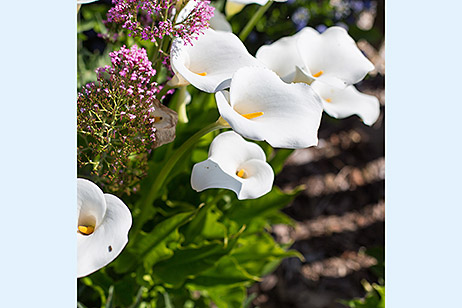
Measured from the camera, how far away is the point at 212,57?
446 mm

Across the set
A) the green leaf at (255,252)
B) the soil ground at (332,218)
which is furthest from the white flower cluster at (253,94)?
the soil ground at (332,218)

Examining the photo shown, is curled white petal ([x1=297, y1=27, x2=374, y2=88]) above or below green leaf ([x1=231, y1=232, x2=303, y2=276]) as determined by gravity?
above

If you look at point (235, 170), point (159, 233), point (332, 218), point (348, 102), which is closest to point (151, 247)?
point (159, 233)

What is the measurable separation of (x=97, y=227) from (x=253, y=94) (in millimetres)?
165

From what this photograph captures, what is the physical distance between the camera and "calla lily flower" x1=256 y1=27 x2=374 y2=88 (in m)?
Answer: 0.52

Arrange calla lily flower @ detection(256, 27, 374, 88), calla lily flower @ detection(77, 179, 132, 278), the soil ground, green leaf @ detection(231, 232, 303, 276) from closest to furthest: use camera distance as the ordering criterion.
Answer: calla lily flower @ detection(77, 179, 132, 278) → calla lily flower @ detection(256, 27, 374, 88) → green leaf @ detection(231, 232, 303, 276) → the soil ground

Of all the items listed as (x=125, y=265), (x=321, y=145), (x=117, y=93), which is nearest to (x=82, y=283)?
(x=125, y=265)

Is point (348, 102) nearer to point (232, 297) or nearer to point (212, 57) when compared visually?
point (212, 57)

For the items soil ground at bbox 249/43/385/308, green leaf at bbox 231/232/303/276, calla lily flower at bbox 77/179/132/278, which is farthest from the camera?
soil ground at bbox 249/43/385/308

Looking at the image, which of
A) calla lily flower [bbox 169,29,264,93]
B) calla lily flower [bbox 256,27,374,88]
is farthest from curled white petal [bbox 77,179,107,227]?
calla lily flower [bbox 256,27,374,88]

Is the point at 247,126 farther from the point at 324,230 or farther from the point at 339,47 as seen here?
the point at 324,230

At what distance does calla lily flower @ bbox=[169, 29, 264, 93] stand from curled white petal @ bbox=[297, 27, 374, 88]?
9 centimetres

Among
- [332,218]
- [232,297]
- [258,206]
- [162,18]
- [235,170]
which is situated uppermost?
[162,18]

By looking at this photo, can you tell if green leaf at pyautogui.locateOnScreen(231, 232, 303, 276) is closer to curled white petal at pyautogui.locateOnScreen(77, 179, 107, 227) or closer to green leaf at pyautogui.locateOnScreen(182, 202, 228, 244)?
green leaf at pyautogui.locateOnScreen(182, 202, 228, 244)
